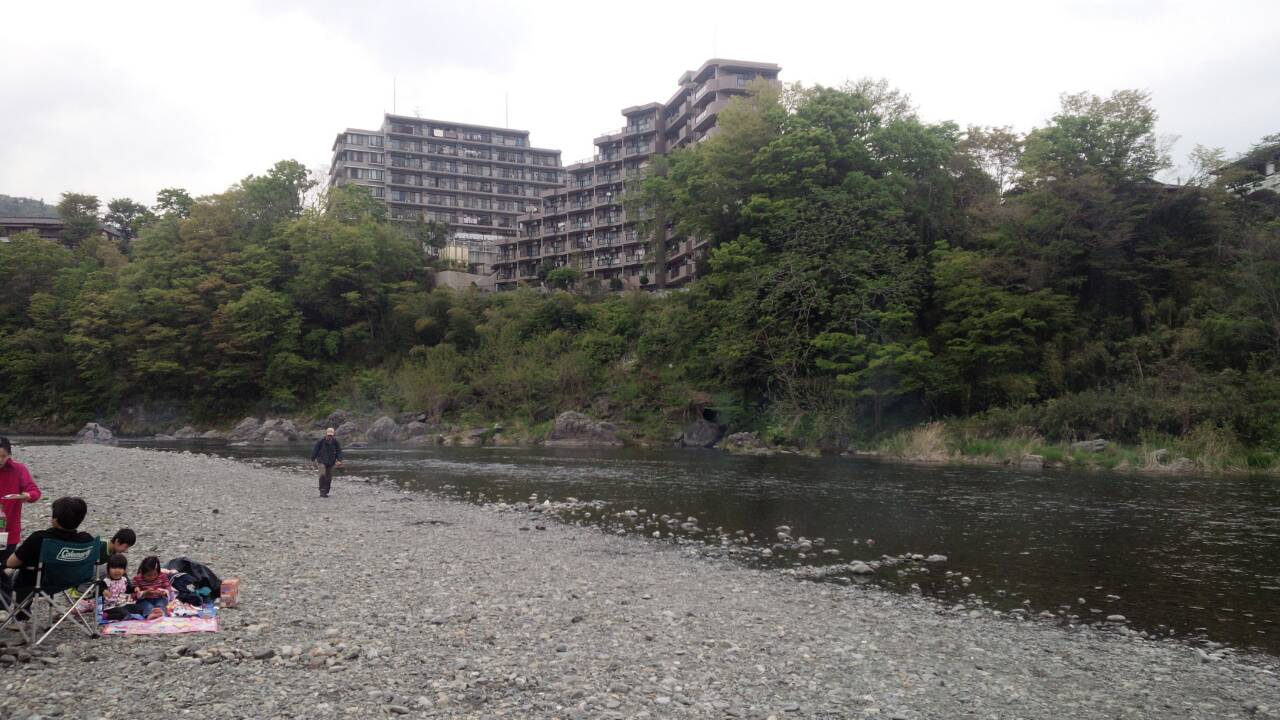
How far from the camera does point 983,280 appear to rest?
1615 inches

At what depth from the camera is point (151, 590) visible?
25.5 feet

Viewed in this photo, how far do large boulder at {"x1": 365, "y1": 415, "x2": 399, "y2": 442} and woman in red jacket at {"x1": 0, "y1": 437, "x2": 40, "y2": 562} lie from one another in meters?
47.0

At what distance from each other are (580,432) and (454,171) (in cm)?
8001

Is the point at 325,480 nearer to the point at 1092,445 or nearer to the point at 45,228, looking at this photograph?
the point at 1092,445

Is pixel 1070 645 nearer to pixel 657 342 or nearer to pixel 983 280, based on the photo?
pixel 983 280

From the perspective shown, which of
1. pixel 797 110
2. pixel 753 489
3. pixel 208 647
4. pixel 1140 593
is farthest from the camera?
pixel 797 110

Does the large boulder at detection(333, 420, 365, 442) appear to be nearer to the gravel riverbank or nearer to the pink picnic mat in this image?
the gravel riverbank

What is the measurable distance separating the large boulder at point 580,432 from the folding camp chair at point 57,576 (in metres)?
40.8

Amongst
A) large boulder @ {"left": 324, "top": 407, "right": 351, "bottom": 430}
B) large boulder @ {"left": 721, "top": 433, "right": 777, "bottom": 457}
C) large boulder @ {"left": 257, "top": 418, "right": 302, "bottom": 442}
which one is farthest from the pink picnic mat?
large boulder @ {"left": 324, "top": 407, "right": 351, "bottom": 430}

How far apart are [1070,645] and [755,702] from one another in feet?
15.3

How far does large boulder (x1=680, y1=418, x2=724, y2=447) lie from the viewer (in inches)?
1838

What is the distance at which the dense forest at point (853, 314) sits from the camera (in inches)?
1454

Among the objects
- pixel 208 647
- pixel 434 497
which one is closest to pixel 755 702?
pixel 208 647

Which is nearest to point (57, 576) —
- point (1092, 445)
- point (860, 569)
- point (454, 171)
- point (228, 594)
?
point (228, 594)
